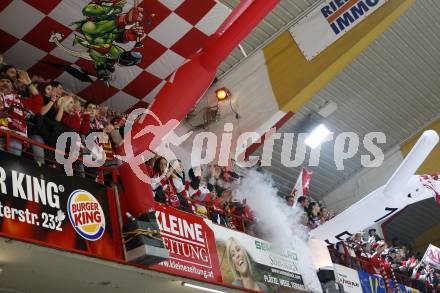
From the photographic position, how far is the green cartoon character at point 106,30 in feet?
27.1

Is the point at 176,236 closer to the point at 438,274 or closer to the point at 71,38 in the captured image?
the point at 71,38

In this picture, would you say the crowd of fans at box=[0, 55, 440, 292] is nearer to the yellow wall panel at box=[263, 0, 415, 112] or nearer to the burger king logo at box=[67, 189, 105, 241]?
the burger king logo at box=[67, 189, 105, 241]

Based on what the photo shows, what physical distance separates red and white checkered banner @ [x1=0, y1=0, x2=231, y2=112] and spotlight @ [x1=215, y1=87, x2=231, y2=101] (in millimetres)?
1481

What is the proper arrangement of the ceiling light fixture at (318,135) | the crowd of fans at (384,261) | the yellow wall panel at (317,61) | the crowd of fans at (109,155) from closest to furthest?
1. the crowd of fans at (109,155)
2. the yellow wall panel at (317,61)
3. the crowd of fans at (384,261)
4. the ceiling light fixture at (318,135)

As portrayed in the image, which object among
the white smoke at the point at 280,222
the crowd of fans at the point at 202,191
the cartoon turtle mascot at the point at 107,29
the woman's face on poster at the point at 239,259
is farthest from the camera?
the white smoke at the point at 280,222

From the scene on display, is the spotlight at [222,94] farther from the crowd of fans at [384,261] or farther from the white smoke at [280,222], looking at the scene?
the crowd of fans at [384,261]

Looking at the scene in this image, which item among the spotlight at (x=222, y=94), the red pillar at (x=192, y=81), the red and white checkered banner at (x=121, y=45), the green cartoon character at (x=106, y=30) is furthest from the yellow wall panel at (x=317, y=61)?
the red pillar at (x=192, y=81)

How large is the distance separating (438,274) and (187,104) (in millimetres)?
9677

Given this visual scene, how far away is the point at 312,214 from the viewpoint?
11.2 m

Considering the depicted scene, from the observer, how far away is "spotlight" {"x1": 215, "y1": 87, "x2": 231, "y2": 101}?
1100 cm

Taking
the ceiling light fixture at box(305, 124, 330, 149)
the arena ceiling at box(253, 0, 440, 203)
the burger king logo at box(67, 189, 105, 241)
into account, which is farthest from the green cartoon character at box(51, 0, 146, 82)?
the ceiling light fixture at box(305, 124, 330, 149)

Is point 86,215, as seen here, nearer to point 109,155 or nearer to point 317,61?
point 109,155

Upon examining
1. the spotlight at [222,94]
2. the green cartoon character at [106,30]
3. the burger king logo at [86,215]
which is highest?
the spotlight at [222,94]

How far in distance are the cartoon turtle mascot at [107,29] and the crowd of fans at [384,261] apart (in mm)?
5027
